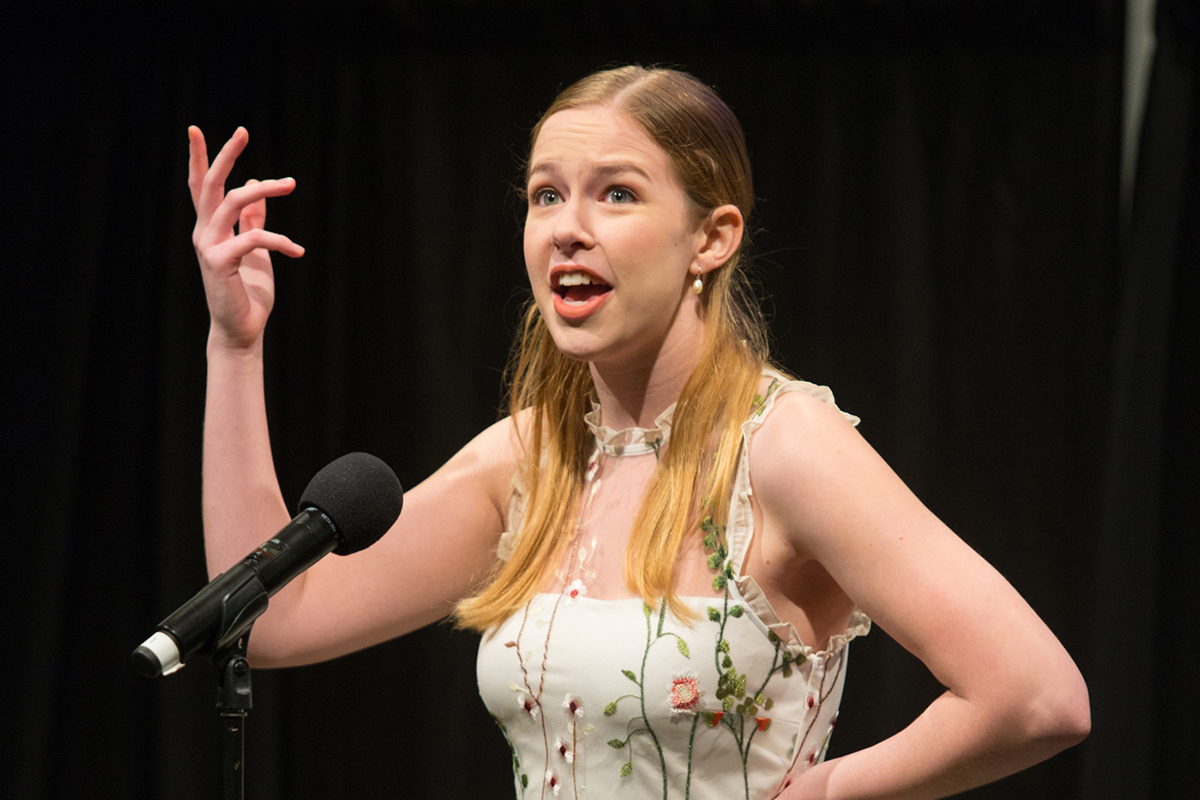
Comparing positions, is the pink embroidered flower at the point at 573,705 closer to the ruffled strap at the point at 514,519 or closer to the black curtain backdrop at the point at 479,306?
the ruffled strap at the point at 514,519

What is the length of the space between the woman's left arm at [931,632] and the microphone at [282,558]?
462mm

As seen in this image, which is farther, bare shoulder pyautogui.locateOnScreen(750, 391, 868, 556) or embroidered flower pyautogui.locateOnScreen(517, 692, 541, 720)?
embroidered flower pyautogui.locateOnScreen(517, 692, 541, 720)

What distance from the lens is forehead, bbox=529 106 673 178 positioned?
4.64ft

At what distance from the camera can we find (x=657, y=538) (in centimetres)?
139

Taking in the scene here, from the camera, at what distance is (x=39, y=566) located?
2553mm

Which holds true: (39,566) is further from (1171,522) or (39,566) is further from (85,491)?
(1171,522)

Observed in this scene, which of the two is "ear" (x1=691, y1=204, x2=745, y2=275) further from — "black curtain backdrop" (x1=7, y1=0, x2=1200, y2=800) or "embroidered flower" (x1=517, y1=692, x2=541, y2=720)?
"black curtain backdrop" (x1=7, y1=0, x2=1200, y2=800)

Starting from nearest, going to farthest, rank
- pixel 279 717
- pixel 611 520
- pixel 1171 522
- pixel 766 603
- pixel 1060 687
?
pixel 1060 687 < pixel 766 603 < pixel 611 520 < pixel 1171 522 < pixel 279 717

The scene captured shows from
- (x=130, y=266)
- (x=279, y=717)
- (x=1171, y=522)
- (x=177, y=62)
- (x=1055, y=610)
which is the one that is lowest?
(x=279, y=717)

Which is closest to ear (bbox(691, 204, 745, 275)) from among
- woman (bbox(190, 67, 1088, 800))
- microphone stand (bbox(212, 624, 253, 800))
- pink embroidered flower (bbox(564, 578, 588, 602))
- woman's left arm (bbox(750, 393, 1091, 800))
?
woman (bbox(190, 67, 1088, 800))

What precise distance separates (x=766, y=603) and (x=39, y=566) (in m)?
1.87

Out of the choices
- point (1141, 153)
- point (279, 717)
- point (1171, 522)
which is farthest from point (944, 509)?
point (279, 717)

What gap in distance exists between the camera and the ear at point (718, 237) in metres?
1.48

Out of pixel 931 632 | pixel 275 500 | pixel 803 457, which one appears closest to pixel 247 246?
pixel 275 500
